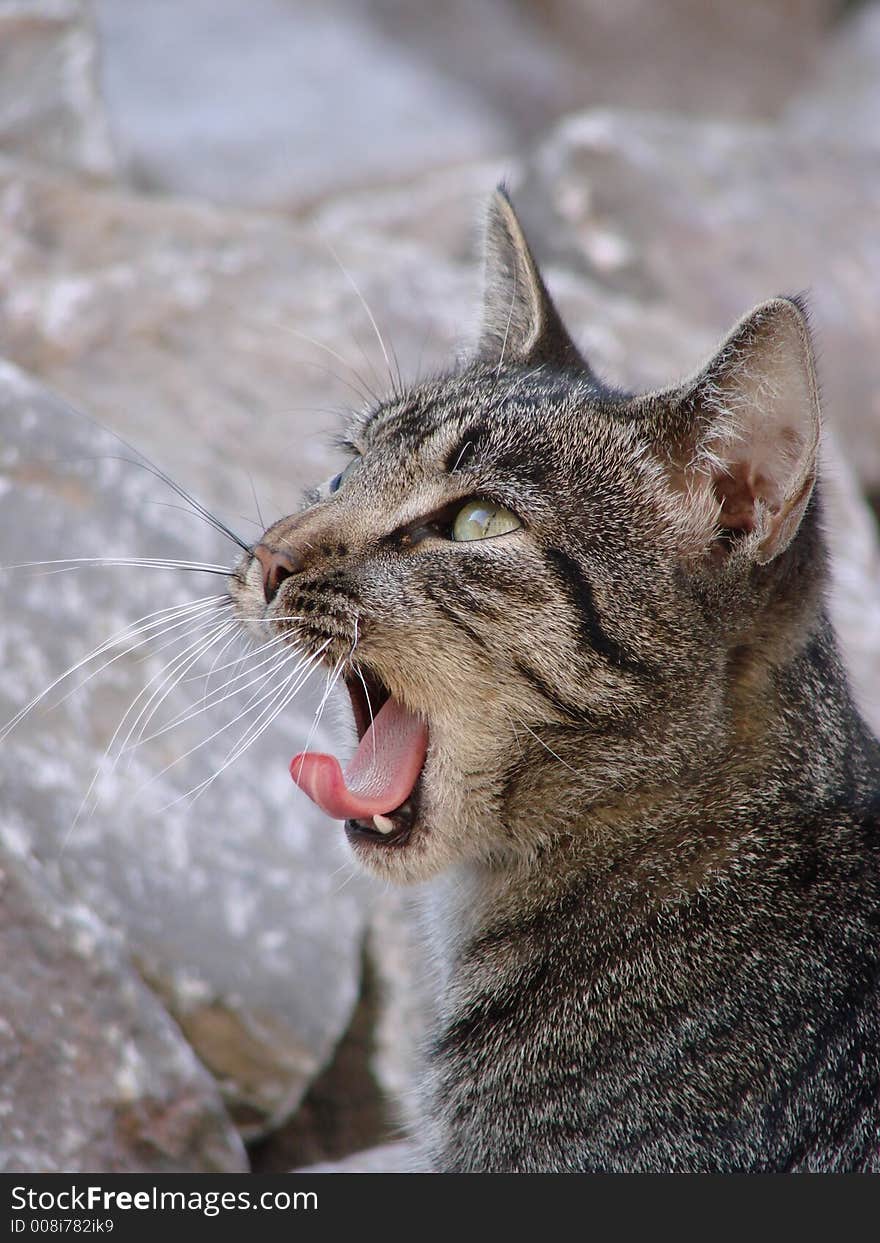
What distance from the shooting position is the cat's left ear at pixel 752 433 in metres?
2.66

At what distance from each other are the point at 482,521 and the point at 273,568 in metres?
0.45

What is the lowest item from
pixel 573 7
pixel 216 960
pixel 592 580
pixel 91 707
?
pixel 216 960

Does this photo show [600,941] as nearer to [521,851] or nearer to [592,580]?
[521,851]

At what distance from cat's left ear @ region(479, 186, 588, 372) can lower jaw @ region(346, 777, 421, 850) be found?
3.86 feet

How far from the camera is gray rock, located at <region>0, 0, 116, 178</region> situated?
7660mm

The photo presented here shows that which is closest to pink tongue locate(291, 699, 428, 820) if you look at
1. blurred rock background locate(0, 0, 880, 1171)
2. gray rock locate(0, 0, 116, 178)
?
blurred rock background locate(0, 0, 880, 1171)

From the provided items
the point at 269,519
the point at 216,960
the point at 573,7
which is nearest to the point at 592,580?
the point at 216,960

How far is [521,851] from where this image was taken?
9.80ft

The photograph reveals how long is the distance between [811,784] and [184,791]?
180cm

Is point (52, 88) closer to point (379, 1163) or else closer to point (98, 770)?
point (98, 770)

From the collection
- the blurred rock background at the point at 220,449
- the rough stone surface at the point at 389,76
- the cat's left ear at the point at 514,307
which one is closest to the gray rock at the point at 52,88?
the blurred rock background at the point at 220,449

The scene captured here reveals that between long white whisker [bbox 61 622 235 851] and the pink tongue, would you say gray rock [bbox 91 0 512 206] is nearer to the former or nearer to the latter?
long white whisker [bbox 61 622 235 851]

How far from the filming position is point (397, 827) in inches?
115

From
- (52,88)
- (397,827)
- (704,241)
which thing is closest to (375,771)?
(397,827)
